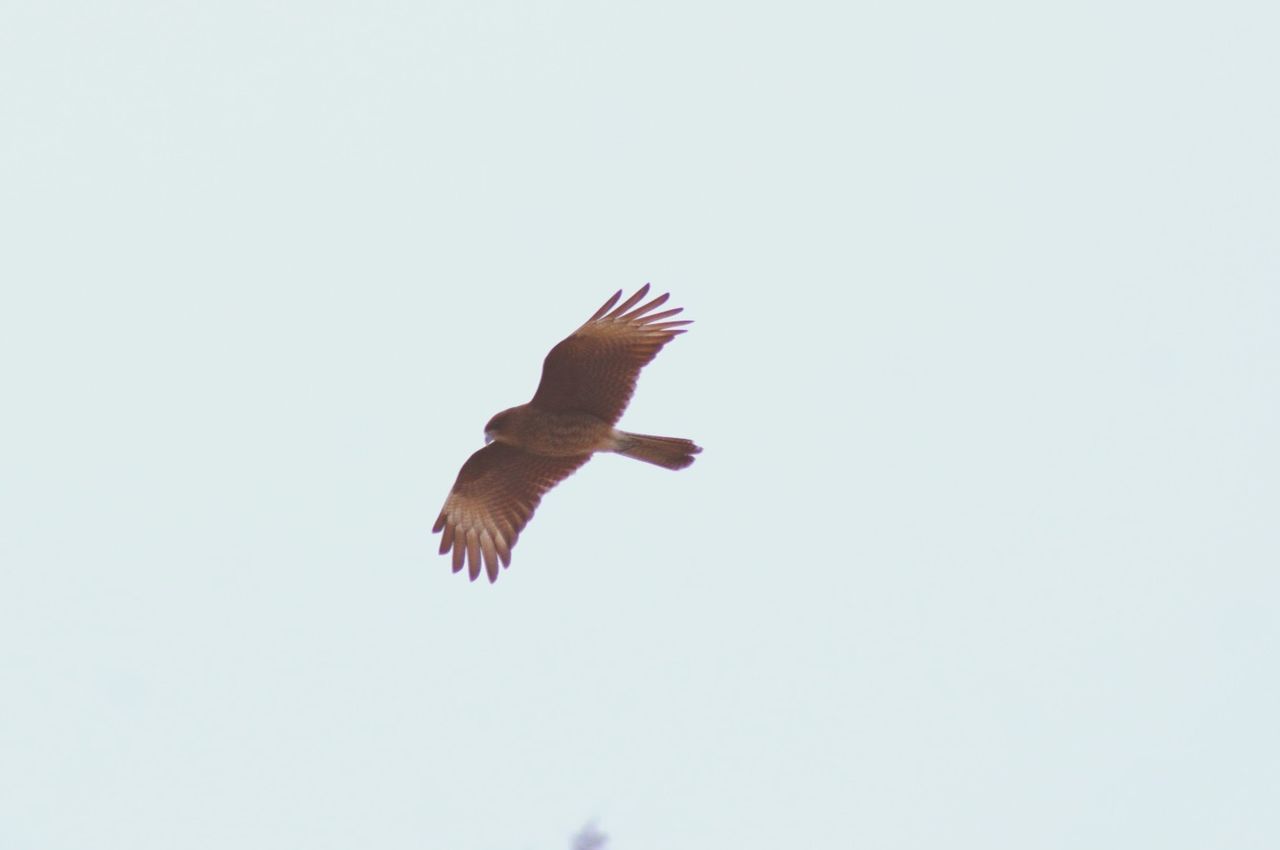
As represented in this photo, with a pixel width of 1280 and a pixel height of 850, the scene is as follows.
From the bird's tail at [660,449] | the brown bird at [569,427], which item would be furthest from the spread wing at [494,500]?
the bird's tail at [660,449]

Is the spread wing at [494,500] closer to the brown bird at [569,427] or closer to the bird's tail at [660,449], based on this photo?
the brown bird at [569,427]

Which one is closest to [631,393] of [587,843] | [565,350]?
[565,350]

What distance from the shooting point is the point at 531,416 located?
19.4 meters

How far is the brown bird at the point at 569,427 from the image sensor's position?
1923 centimetres

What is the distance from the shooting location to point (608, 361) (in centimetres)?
1933

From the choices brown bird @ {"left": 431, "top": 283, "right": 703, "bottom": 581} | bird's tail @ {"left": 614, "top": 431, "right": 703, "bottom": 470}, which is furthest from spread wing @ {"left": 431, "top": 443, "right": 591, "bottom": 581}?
bird's tail @ {"left": 614, "top": 431, "right": 703, "bottom": 470}

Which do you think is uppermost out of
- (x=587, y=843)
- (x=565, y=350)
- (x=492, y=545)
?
(x=565, y=350)

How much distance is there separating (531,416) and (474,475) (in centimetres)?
91

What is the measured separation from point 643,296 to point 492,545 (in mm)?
2672

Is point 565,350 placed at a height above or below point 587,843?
above

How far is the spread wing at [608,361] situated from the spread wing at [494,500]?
694mm

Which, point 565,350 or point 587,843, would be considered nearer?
point 565,350

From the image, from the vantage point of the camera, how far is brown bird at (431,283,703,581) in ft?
63.1

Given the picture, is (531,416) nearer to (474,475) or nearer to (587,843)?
(474,475)
